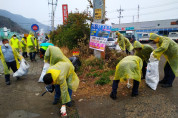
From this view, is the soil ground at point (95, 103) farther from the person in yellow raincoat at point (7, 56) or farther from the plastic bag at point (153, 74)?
the person in yellow raincoat at point (7, 56)

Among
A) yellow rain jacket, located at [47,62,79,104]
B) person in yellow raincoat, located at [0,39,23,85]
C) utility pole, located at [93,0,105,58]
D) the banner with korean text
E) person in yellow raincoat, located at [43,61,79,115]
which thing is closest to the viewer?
person in yellow raincoat, located at [43,61,79,115]

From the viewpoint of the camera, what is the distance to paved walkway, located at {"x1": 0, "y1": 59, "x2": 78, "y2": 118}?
2.92 m

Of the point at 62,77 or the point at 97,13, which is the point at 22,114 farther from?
the point at 97,13

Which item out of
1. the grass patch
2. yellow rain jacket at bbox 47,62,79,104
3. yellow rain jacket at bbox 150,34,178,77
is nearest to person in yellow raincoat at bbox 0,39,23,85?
yellow rain jacket at bbox 47,62,79,104

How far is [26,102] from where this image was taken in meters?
3.44

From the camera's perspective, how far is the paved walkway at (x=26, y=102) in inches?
115

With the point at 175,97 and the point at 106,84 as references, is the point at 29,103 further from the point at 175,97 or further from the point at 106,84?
the point at 175,97

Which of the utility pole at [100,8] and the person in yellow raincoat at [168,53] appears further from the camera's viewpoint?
the utility pole at [100,8]

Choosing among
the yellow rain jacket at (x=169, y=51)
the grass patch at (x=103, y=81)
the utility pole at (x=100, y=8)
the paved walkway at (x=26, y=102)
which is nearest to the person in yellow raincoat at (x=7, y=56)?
the paved walkway at (x=26, y=102)

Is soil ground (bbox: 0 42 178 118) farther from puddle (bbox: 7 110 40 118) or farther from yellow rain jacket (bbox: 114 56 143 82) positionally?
yellow rain jacket (bbox: 114 56 143 82)

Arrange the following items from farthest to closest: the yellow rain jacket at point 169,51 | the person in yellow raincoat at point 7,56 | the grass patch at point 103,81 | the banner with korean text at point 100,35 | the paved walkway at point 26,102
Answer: the banner with korean text at point 100,35
the person in yellow raincoat at point 7,56
the grass patch at point 103,81
the yellow rain jacket at point 169,51
the paved walkway at point 26,102

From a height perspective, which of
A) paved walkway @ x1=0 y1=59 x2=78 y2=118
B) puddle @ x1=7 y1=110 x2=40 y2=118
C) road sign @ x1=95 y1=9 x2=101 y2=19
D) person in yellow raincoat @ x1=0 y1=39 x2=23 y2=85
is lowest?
puddle @ x1=7 y1=110 x2=40 y2=118

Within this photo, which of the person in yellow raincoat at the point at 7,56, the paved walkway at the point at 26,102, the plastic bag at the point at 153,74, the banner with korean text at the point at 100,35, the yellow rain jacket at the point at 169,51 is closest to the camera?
the paved walkway at the point at 26,102

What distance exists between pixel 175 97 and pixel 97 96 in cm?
198
